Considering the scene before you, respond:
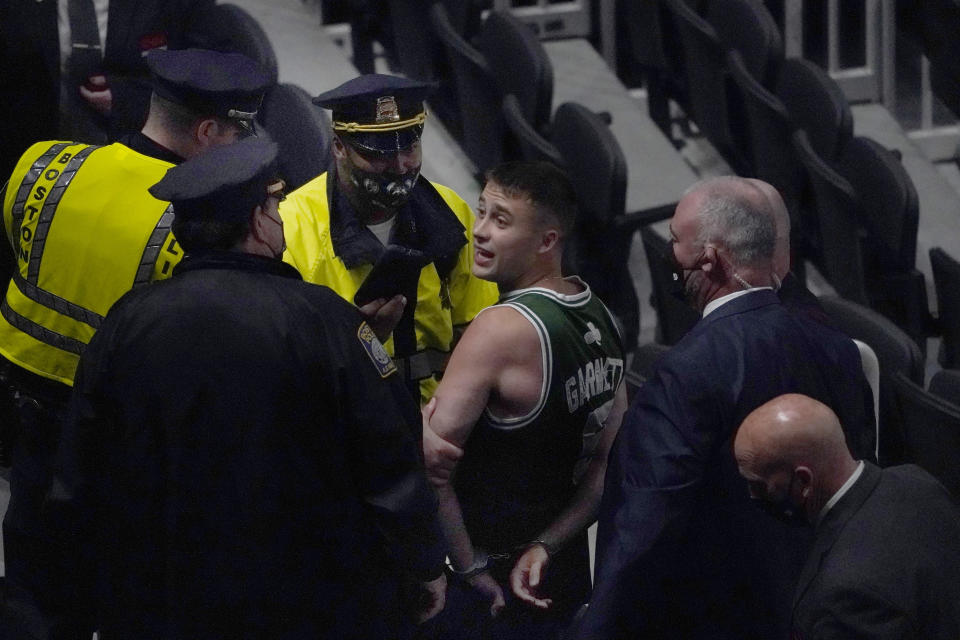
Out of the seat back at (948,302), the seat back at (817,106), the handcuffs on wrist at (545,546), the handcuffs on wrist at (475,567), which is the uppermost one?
the seat back at (817,106)

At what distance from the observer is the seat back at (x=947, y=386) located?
262cm

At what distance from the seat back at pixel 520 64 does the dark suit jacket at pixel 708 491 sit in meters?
1.91

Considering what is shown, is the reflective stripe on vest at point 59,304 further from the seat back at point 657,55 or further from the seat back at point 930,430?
the seat back at point 657,55

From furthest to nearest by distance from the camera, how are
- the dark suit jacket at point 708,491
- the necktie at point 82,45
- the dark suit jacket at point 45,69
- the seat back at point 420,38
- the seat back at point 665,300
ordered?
the seat back at point 420,38 < the seat back at point 665,300 < the necktie at point 82,45 < the dark suit jacket at point 45,69 < the dark suit jacket at point 708,491

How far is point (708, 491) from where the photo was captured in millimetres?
1820

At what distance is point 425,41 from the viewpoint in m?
3.96

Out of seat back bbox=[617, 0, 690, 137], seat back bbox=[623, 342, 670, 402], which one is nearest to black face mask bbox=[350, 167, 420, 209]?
seat back bbox=[623, 342, 670, 402]

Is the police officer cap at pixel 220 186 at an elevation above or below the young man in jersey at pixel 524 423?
above

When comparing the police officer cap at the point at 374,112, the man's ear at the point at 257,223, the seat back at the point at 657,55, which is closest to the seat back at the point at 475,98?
the seat back at the point at 657,55

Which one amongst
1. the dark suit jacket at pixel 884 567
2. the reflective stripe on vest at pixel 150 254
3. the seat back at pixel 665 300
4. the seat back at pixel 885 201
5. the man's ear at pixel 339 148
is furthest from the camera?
the seat back at pixel 885 201

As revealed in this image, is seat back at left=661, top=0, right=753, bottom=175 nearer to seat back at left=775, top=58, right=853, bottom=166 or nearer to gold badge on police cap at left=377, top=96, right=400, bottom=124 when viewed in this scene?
seat back at left=775, top=58, right=853, bottom=166

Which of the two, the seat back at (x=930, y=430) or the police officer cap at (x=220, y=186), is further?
the seat back at (x=930, y=430)

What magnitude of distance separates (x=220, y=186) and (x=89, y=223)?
437 mm

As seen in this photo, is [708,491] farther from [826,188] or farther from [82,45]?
[826,188]
